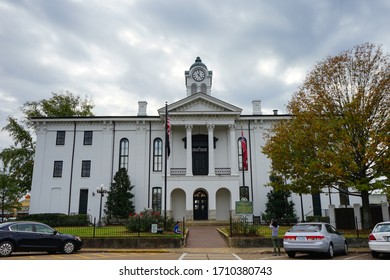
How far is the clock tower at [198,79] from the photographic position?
42.2m

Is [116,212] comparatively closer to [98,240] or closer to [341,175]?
[98,240]

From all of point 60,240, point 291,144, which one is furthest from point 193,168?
point 60,240

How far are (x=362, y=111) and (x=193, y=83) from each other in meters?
26.4

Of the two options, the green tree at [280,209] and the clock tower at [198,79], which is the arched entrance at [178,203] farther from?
the clock tower at [198,79]

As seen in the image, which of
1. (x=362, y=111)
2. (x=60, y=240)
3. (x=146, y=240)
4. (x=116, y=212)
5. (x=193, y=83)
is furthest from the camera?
(x=193, y=83)

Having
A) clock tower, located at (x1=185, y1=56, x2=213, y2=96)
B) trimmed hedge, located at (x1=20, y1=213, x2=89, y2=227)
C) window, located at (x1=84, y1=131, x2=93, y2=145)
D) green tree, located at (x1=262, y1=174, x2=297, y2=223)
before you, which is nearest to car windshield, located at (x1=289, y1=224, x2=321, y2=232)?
green tree, located at (x1=262, y1=174, x2=297, y2=223)

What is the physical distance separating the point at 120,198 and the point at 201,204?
8842 millimetres

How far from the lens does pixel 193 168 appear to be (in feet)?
117

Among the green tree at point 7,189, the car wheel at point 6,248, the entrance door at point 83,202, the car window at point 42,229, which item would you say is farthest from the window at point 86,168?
the car wheel at point 6,248

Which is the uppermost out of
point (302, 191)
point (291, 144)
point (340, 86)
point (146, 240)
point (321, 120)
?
point (340, 86)

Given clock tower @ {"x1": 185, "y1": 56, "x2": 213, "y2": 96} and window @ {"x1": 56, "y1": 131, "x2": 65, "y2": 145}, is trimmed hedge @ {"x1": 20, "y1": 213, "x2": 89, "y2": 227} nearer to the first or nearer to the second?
window @ {"x1": 56, "y1": 131, "x2": 65, "y2": 145}

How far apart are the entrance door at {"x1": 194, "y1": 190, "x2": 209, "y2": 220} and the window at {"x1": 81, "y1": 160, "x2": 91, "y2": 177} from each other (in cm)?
1255

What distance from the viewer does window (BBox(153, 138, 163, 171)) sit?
1400 inches

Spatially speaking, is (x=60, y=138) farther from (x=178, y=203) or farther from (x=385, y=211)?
(x=385, y=211)
